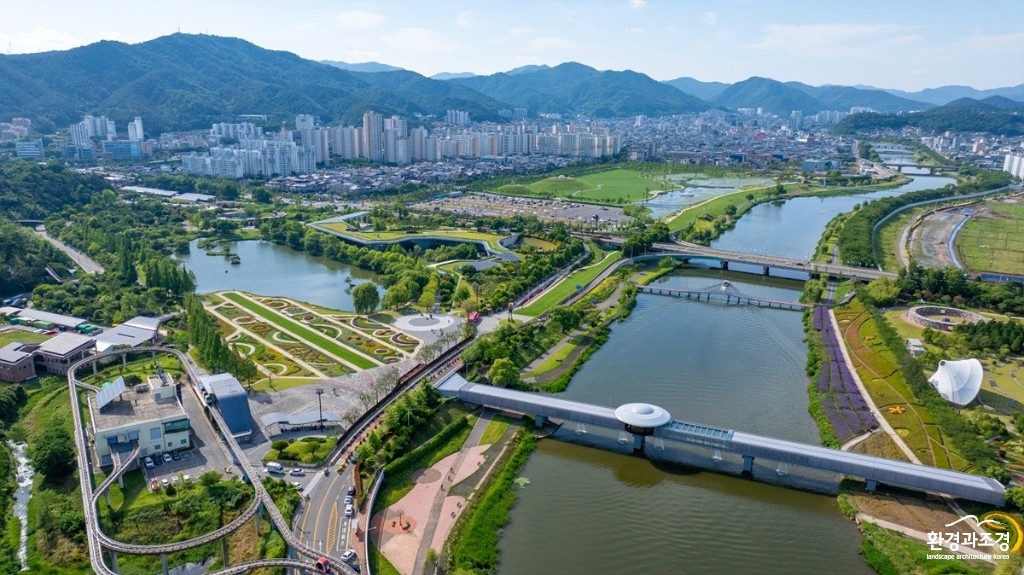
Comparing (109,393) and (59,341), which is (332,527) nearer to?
(109,393)

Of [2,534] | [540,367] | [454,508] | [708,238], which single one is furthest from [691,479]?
[708,238]

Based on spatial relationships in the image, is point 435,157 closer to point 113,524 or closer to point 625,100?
point 113,524

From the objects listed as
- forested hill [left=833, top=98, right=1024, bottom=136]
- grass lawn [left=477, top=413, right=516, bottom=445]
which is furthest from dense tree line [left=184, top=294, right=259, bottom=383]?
forested hill [left=833, top=98, right=1024, bottom=136]

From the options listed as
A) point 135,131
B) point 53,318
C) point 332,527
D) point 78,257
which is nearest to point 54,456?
point 332,527

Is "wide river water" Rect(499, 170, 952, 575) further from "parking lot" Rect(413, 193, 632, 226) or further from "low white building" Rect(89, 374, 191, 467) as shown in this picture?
"parking lot" Rect(413, 193, 632, 226)

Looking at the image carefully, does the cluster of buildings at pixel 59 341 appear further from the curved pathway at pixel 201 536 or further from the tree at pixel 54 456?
the tree at pixel 54 456
